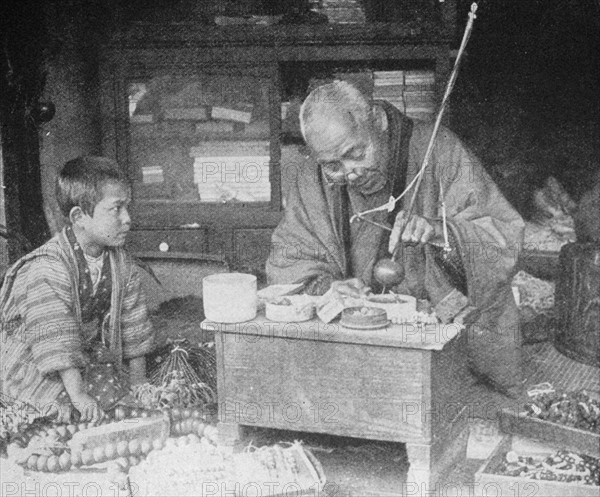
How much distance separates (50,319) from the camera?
151 inches

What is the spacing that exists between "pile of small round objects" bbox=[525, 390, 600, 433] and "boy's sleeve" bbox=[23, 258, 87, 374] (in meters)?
2.01

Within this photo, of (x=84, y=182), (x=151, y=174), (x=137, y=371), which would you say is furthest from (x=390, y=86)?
(x=137, y=371)

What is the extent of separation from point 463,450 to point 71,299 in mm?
1907

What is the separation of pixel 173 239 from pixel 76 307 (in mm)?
2373

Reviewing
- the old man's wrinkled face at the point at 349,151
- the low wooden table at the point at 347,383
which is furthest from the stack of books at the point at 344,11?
the low wooden table at the point at 347,383

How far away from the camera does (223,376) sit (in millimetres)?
3123

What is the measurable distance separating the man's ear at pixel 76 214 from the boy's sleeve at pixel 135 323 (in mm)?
378

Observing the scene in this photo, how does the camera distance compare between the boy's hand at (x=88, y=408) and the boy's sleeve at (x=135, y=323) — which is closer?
the boy's hand at (x=88, y=408)

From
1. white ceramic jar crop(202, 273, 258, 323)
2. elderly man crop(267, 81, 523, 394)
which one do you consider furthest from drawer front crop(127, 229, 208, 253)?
white ceramic jar crop(202, 273, 258, 323)

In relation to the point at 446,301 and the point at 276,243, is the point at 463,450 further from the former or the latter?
the point at 276,243

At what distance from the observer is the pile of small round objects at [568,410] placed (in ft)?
11.1

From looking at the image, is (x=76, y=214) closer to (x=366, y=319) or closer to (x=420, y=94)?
(x=366, y=319)

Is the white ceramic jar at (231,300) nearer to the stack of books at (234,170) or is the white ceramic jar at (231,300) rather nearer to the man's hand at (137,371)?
the man's hand at (137,371)

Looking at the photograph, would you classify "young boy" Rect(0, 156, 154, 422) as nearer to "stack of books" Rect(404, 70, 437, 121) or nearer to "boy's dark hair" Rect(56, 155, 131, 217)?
"boy's dark hair" Rect(56, 155, 131, 217)
